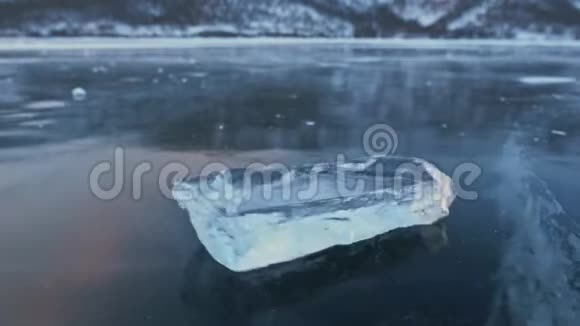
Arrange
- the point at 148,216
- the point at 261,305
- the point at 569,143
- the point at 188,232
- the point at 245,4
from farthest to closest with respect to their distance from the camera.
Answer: the point at 245,4, the point at 569,143, the point at 148,216, the point at 188,232, the point at 261,305

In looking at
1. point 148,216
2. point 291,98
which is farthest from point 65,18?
point 148,216

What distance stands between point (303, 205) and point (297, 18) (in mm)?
17184

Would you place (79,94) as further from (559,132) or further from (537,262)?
(537,262)

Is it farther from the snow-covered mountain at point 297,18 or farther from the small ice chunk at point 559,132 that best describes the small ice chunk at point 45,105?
the snow-covered mountain at point 297,18

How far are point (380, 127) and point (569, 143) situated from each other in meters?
1.27

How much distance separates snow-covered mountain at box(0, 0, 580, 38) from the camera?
16.2 m

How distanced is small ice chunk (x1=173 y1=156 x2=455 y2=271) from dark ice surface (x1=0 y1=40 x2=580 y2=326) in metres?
0.06

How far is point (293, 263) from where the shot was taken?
6.16 feet

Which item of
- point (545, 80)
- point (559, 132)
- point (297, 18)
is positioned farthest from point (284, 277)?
point (297, 18)

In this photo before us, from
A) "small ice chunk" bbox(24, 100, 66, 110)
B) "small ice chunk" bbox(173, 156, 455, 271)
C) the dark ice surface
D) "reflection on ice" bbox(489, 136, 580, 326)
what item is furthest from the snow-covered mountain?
"reflection on ice" bbox(489, 136, 580, 326)

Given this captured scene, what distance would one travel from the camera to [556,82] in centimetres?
678

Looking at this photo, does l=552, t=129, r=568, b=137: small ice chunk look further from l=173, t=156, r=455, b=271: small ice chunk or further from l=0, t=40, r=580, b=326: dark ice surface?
l=173, t=156, r=455, b=271: small ice chunk

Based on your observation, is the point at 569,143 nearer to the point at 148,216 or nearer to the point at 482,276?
the point at 482,276

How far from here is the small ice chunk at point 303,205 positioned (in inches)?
73.6
